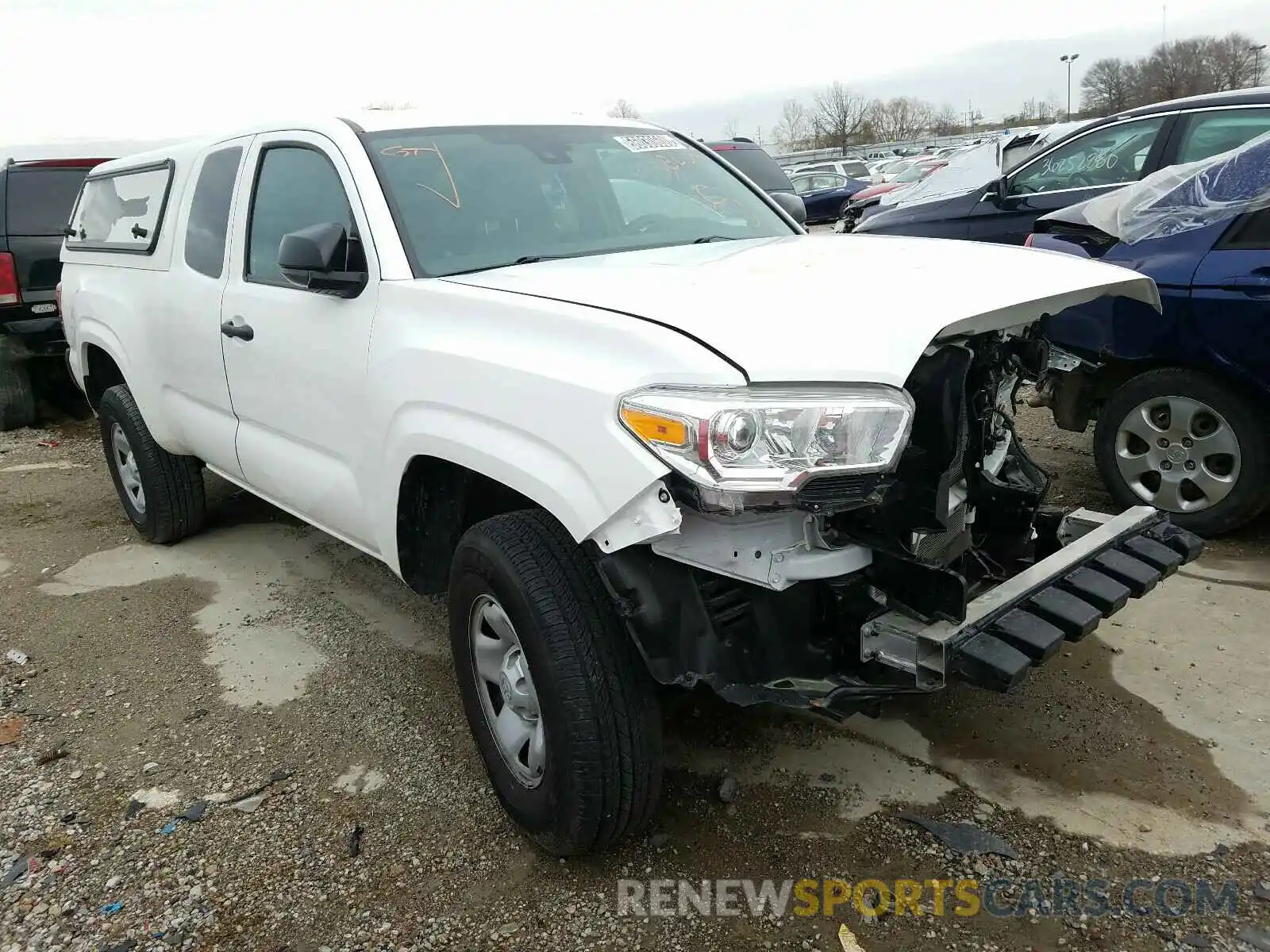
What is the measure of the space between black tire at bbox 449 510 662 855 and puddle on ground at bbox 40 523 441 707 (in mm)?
1566

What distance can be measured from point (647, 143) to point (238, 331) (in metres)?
1.71

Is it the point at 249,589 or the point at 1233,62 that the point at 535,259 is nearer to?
the point at 249,589

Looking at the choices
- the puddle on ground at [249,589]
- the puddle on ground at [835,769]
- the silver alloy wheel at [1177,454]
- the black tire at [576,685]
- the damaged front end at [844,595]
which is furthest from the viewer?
the silver alloy wheel at [1177,454]

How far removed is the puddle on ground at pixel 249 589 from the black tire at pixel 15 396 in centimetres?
382

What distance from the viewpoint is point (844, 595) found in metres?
2.27

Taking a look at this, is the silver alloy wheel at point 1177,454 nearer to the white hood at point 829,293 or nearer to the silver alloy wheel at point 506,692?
the white hood at point 829,293

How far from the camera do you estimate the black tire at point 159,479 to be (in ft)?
15.9

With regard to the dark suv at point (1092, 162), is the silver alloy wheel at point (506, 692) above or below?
below

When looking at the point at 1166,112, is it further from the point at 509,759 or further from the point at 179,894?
the point at 179,894

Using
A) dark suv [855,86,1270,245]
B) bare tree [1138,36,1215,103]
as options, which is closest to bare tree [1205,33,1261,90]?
bare tree [1138,36,1215,103]

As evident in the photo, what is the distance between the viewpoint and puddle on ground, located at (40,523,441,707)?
376 cm

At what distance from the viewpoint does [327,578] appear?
4.64 m

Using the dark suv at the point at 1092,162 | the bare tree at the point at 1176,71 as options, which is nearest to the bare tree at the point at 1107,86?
the bare tree at the point at 1176,71

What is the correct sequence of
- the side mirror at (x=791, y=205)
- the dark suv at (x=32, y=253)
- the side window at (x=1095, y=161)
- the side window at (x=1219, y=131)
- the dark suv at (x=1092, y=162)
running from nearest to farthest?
the side mirror at (x=791, y=205), the side window at (x=1219, y=131), the dark suv at (x=1092, y=162), the side window at (x=1095, y=161), the dark suv at (x=32, y=253)
